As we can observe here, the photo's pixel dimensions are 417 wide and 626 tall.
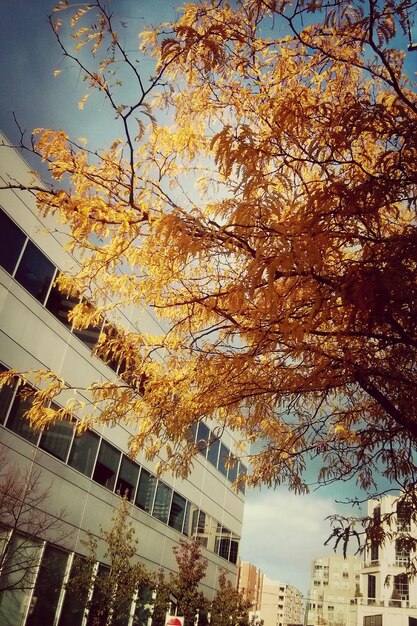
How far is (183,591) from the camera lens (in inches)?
775

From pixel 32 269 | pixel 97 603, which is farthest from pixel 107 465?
pixel 32 269

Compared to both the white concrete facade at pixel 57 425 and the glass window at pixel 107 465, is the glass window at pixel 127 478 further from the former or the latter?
the glass window at pixel 107 465

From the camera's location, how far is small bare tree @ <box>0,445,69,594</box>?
1180cm

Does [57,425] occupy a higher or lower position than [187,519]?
higher

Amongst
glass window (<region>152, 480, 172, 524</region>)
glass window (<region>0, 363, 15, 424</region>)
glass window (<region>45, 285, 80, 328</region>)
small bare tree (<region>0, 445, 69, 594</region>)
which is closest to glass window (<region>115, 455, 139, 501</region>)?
glass window (<region>152, 480, 172, 524</region>)

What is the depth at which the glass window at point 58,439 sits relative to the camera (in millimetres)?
14195

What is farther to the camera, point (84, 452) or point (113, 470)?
point (113, 470)

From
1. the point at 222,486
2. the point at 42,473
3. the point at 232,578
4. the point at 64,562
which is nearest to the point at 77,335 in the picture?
the point at 42,473

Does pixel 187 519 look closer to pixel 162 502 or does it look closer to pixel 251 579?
pixel 162 502

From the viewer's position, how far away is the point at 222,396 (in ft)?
16.5

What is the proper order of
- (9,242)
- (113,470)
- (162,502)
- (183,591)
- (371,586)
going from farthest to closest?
(371,586)
(162,502)
(183,591)
(113,470)
(9,242)

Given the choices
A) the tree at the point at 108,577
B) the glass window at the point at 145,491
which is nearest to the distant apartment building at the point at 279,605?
the glass window at the point at 145,491

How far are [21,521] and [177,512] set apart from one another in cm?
1223

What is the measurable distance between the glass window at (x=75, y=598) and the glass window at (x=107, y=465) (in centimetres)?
273
